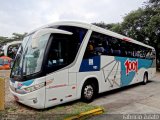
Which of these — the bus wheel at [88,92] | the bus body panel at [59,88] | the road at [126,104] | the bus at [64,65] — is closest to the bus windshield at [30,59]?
the bus at [64,65]

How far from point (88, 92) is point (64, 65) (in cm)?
184

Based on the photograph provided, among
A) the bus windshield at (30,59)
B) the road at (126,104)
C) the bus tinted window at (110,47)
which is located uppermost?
the bus tinted window at (110,47)

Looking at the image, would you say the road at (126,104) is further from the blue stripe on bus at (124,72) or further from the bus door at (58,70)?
the bus door at (58,70)

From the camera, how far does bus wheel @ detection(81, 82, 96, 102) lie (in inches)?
350

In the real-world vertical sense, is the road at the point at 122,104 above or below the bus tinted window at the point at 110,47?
below

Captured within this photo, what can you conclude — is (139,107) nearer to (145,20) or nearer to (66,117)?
(66,117)

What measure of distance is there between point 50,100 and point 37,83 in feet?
2.61

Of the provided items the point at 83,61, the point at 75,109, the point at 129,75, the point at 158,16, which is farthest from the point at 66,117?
the point at 158,16

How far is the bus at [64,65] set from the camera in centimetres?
725

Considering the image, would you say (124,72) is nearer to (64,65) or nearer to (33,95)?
(64,65)

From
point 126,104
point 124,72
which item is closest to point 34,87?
point 126,104

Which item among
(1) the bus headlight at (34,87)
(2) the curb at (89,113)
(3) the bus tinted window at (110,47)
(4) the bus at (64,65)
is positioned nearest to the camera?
(2) the curb at (89,113)

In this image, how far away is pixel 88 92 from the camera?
9062mm

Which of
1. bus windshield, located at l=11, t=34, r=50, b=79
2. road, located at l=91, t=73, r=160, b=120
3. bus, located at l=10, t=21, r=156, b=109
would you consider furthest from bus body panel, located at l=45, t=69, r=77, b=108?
road, located at l=91, t=73, r=160, b=120
